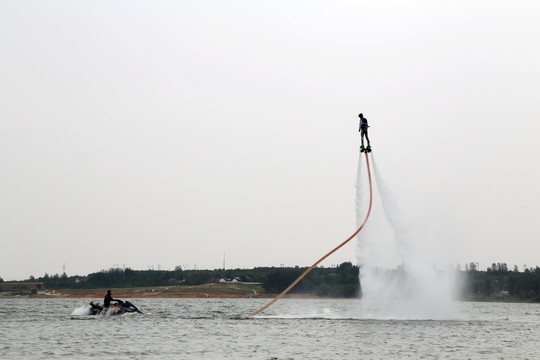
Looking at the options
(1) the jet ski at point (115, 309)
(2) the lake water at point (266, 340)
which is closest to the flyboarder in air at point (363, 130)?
(2) the lake water at point (266, 340)

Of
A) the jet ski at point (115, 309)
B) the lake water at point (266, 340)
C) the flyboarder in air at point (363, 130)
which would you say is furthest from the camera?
the jet ski at point (115, 309)

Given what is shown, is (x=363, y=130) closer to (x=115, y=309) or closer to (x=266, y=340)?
(x=266, y=340)

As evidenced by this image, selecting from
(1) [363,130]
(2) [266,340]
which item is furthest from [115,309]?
(1) [363,130]

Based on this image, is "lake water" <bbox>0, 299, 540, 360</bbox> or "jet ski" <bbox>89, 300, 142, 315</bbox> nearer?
"lake water" <bbox>0, 299, 540, 360</bbox>

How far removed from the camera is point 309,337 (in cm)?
4859

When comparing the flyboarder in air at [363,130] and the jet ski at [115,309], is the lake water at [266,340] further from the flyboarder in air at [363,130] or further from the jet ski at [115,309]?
the flyboarder in air at [363,130]

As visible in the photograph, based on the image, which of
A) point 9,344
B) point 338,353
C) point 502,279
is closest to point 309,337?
point 338,353

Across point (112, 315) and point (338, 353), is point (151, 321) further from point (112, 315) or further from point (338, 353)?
point (338, 353)

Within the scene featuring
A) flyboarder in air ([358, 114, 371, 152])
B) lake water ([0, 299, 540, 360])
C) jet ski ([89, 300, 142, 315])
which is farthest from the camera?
jet ski ([89, 300, 142, 315])

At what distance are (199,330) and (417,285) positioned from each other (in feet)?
55.7

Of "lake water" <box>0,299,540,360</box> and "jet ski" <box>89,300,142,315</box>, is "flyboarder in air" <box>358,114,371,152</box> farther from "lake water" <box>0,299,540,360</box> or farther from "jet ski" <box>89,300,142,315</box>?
"jet ski" <box>89,300,142,315</box>

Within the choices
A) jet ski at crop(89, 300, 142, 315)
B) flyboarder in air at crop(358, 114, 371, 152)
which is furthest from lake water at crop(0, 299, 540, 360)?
flyboarder in air at crop(358, 114, 371, 152)

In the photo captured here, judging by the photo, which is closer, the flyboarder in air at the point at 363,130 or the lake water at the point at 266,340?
the lake water at the point at 266,340

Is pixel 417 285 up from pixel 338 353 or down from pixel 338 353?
up
